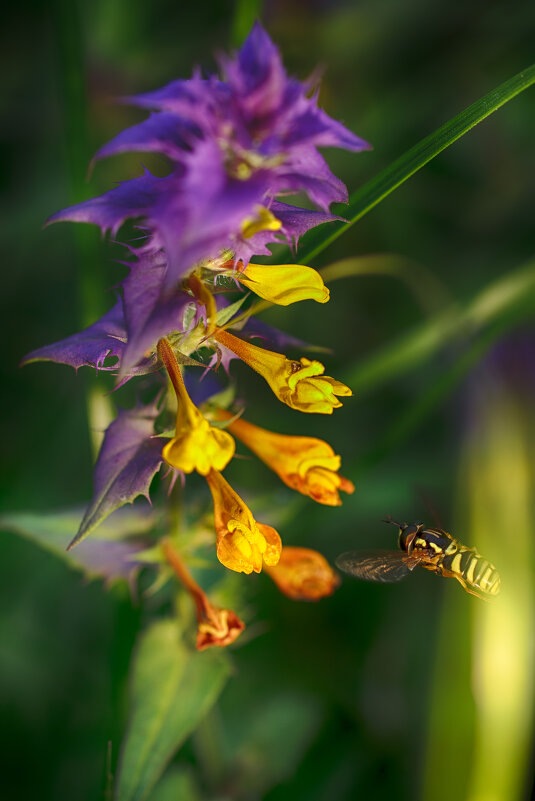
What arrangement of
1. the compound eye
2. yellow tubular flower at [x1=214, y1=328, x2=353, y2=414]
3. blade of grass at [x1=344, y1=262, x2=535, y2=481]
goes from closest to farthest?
1. yellow tubular flower at [x1=214, y1=328, x2=353, y2=414]
2. the compound eye
3. blade of grass at [x1=344, y1=262, x2=535, y2=481]

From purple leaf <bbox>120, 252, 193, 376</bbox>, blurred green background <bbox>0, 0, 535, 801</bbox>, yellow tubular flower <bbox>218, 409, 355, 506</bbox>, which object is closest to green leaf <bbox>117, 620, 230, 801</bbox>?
blurred green background <bbox>0, 0, 535, 801</bbox>

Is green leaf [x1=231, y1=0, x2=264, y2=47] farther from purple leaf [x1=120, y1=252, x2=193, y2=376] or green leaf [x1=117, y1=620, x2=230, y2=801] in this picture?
green leaf [x1=117, y1=620, x2=230, y2=801]

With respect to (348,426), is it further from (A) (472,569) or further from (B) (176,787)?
(B) (176,787)

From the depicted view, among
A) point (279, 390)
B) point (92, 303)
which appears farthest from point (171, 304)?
point (92, 303)

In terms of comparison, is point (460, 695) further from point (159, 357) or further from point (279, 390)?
point (159, 357)

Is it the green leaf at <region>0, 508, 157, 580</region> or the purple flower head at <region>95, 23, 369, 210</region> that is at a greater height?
the purple flower head at <region>95, 23, 369, 210</region>

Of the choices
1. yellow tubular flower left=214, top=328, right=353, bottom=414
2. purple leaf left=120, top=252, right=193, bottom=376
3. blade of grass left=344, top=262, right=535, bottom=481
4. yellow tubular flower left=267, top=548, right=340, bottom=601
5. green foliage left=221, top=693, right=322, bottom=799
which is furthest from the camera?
green foliage left=221, top=693, right=322, bottom=799

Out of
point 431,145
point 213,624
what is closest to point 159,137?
point 431,145

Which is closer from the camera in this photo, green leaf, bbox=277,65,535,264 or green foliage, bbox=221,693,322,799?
green leaf, bbox=277,65,535,264
